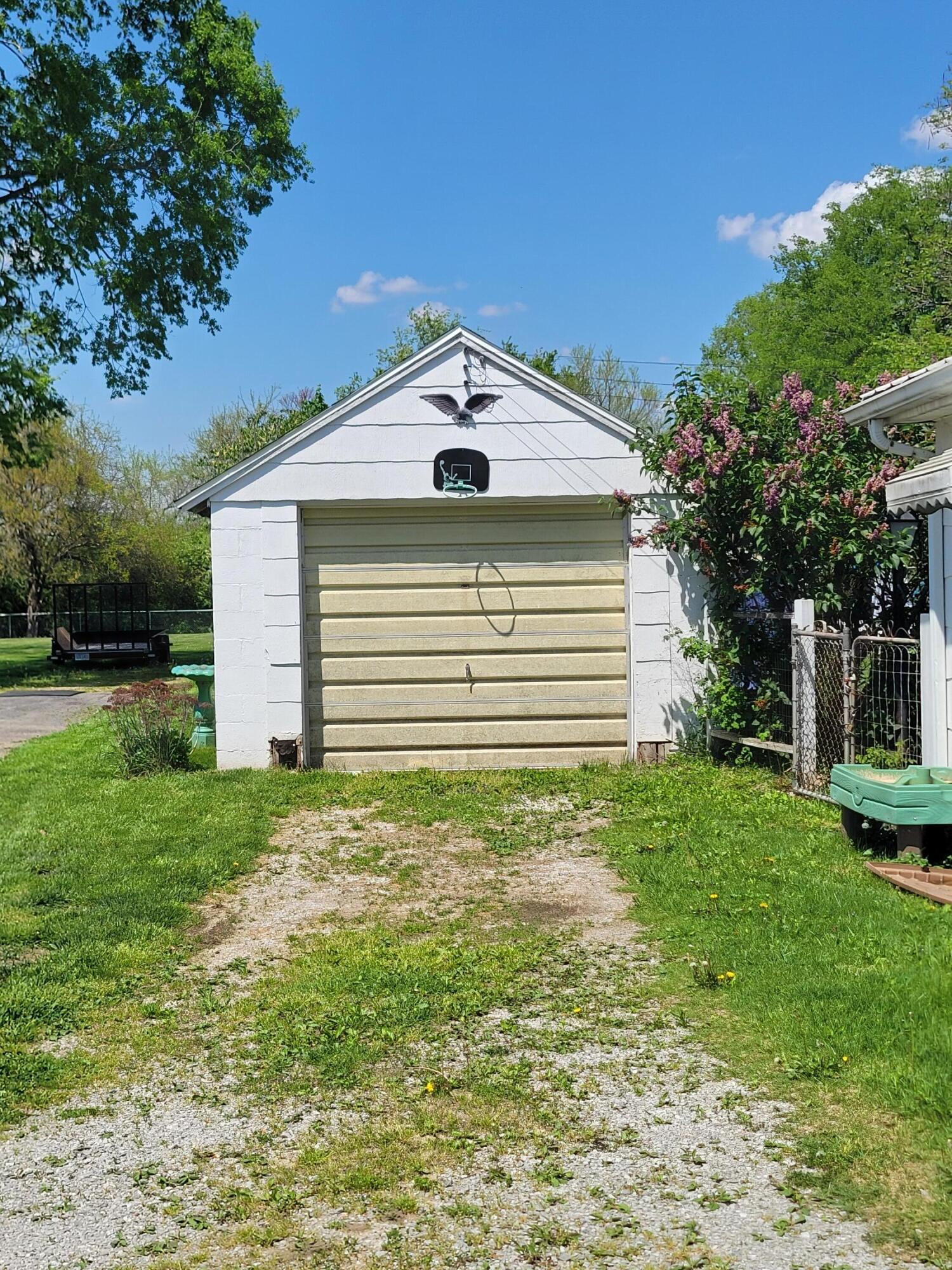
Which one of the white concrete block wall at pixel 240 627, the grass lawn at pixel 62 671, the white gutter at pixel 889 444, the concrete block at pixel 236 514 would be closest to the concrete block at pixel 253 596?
the white concrete block wall at pixel 240 627

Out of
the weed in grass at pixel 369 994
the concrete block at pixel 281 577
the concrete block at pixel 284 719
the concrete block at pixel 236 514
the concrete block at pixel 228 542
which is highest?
the concrete block at pixel 236 514

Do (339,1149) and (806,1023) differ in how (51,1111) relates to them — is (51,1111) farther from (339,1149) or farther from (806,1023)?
(806,1023)

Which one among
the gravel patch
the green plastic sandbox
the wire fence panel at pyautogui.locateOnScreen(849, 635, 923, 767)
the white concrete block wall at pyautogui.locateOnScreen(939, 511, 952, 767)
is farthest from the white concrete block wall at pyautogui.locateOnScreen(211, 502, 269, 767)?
the gravel patch

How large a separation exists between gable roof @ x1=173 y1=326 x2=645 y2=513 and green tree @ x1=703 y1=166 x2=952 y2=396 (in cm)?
2681

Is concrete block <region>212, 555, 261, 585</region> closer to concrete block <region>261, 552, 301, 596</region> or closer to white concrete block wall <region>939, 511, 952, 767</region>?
concrete block <region>261, 552, 301, 596</region>

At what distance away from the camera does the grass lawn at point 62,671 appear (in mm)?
22172

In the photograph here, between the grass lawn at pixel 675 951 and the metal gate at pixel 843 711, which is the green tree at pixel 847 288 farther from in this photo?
the grass lawn at pixel 675 951

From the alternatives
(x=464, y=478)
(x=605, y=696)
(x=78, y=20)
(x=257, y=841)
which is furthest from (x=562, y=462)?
(x=78, y=20)

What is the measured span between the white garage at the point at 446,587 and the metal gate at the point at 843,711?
1.85 meters

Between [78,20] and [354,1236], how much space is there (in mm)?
23421

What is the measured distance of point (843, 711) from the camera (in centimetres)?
876

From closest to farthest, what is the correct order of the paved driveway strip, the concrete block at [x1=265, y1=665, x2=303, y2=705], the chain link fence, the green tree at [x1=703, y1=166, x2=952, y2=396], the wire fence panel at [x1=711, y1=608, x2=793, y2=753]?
the wire fence panel at [x1=711, y1=608, x2=793, y2=753], the concrete block at [x1=265, y1=665, x2=303, y2=705], the paved driveway strip, the chain link fence, the green tree at [x1=703, y1=166, x2=952, y2=396]

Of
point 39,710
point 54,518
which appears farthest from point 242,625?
point 54,518

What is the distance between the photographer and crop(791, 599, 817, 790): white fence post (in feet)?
29.3
